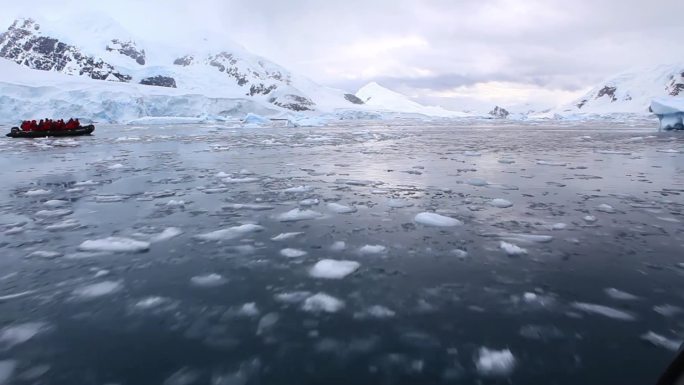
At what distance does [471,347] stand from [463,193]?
159 inches

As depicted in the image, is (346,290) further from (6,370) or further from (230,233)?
(6,370)

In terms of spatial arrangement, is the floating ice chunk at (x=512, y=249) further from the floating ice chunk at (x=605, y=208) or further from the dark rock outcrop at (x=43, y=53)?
the dark rock outcrop at (x=43, y=53)

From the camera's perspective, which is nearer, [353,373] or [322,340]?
[353,373]

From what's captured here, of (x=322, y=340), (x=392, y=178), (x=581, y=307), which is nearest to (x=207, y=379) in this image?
(x=322, y=340)

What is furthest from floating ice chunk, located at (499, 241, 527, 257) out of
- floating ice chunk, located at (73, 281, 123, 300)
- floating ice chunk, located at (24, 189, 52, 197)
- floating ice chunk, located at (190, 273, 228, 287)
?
floating ice chunk, located at (24, 189, 52, 197)

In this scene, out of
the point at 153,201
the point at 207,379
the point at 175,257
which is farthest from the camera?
the point at 153,201

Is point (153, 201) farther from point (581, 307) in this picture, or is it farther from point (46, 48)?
point (46, 48)

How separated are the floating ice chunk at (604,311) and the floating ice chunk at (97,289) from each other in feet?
10.1

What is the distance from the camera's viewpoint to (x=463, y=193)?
6082mm

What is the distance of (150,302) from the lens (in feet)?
9.21

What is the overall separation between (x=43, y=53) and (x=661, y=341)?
175110 millimetres

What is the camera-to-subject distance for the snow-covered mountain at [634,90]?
134125 mm

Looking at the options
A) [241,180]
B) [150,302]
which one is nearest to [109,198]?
[241,180]

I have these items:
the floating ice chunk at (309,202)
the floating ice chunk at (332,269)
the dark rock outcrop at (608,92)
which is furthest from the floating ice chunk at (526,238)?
the dark rock outcrop at (608,92)
